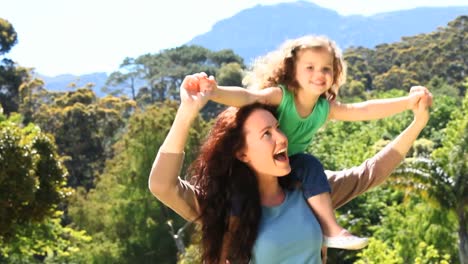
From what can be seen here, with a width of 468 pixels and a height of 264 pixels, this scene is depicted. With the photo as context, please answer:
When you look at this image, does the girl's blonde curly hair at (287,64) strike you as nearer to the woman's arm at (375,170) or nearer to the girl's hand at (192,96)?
the woman's arm at (375,170)

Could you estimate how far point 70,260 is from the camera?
83.7ft

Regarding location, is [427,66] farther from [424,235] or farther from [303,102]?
[303,102]

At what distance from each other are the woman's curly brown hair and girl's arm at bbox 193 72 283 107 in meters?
0.03

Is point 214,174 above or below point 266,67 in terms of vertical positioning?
below

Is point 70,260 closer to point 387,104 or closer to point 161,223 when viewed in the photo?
point 161,223

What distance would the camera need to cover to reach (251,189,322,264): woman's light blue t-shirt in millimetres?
2240

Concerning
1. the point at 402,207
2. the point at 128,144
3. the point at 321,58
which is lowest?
the point at 402,207

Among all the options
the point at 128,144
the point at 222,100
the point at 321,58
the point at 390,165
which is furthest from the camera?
the point at 128,144

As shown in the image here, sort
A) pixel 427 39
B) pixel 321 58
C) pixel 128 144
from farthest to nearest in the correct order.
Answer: pixel 427 39 < pixel 128 144 < pixel 321 58

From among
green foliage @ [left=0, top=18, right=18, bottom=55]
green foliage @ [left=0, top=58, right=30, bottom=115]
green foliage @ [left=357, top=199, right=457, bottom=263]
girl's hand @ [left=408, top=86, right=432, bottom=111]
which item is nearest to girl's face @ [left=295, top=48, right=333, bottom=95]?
girl's hand @ [left=408, top=86, right=432, bottom=111]

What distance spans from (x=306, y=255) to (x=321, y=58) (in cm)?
64

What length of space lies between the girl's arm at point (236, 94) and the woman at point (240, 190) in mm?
28

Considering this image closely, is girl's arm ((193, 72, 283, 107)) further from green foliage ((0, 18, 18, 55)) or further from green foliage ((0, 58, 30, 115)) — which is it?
green foliage ((0, 58, 30, 115))

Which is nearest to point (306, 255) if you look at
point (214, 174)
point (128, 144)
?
point (214, 174)
